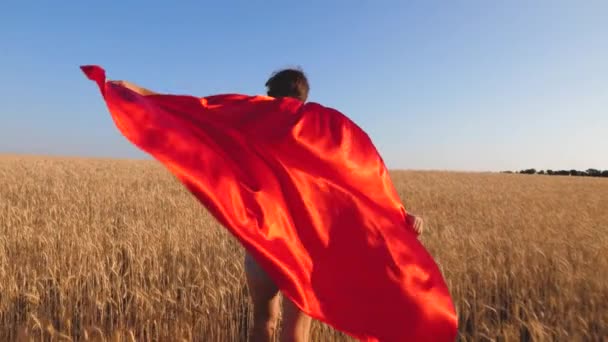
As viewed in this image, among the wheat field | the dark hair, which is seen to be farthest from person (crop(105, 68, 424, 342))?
the wheat field

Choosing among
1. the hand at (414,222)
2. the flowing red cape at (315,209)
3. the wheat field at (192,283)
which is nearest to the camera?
the flowing red cape at (315,209)

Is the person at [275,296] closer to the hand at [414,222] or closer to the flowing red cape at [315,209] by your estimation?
the flowing red cape at [315,209]

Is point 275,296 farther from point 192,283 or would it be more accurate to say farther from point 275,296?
point 192,283

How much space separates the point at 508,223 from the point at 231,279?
6.41 metres

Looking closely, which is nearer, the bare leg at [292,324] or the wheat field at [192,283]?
the bare leg at [292,324]

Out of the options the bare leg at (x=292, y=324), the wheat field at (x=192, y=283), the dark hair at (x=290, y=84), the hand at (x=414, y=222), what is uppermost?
the dark hair at (x=290, y=84)

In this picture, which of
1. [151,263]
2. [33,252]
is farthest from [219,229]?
[33,252]

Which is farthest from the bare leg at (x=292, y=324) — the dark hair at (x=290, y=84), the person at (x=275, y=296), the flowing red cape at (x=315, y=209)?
the dark hair at (x=290, y=84)

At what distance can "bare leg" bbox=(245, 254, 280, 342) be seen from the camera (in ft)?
7.85

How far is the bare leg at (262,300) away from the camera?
2393 millimetres

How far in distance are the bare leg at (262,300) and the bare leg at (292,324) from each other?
0.08 m

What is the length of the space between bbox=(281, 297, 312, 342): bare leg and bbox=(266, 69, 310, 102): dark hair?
3.46 feet

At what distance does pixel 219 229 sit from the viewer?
6586 mm

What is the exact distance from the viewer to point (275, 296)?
8.05 ft
